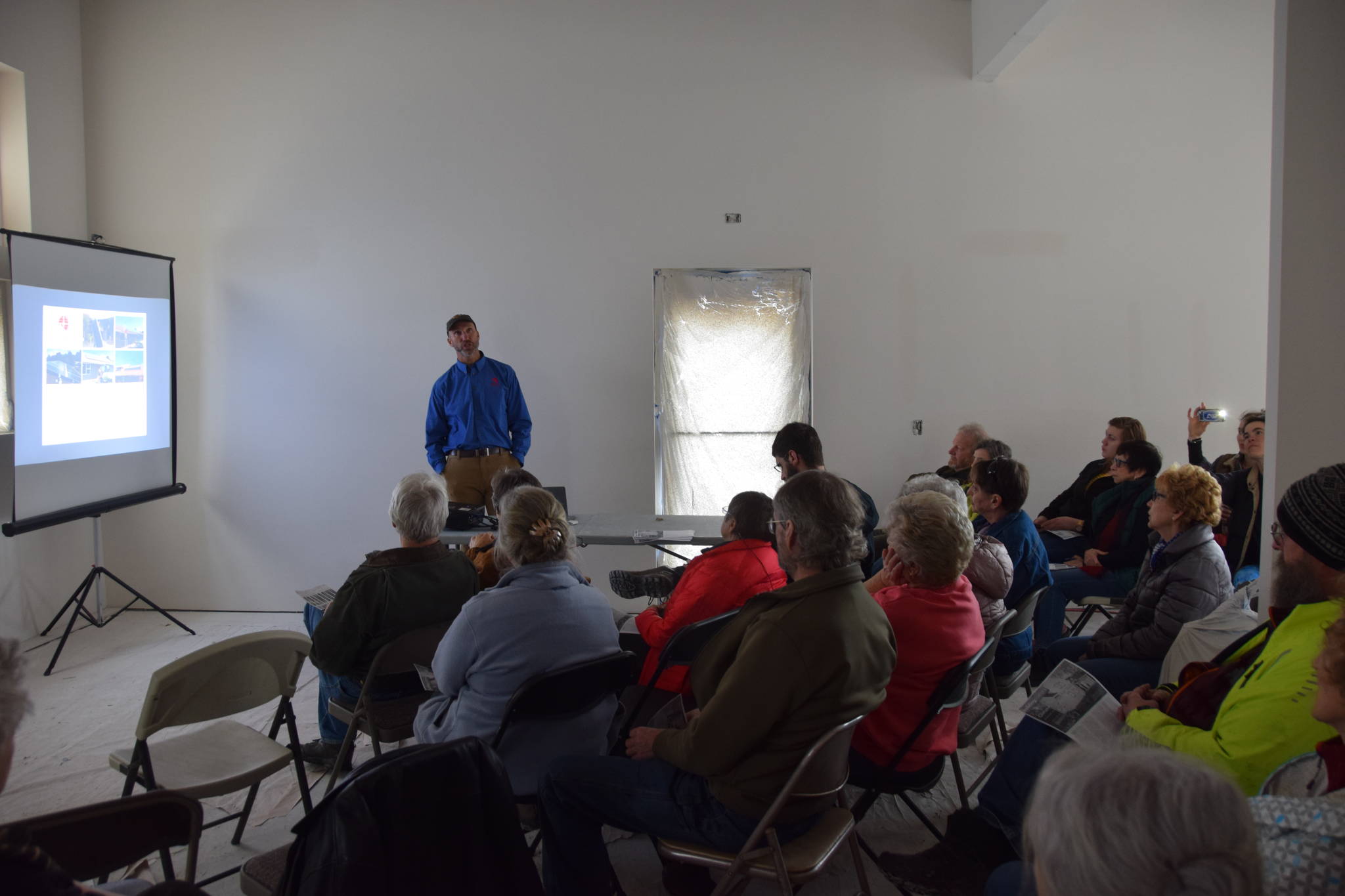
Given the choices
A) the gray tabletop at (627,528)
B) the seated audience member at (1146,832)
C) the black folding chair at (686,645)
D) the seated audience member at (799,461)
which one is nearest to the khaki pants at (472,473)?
the gray tabletop at (627,528)

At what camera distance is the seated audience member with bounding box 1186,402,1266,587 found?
3.39 meters

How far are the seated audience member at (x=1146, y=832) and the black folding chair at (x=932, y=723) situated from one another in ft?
3.71

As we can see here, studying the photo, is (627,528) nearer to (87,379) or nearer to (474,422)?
(474,422)

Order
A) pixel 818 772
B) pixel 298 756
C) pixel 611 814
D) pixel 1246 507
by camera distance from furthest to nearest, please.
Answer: pixel 1246 507
pixel 298 756
pixel 611 814
pixel 818 772

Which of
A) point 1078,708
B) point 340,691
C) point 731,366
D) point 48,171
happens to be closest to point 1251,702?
point 1078,708

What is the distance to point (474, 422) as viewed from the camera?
4508mm

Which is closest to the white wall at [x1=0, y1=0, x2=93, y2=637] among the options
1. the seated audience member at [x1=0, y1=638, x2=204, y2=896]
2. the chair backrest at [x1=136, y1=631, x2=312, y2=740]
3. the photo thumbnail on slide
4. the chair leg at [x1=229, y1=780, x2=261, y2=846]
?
the photo thumbnail on slide

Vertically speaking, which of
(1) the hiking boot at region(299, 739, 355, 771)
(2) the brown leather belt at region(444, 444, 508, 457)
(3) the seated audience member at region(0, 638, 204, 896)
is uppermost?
(2) the brown leather belt at region(444, 444, 508, 457)

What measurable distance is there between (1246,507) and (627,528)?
8.73 feet

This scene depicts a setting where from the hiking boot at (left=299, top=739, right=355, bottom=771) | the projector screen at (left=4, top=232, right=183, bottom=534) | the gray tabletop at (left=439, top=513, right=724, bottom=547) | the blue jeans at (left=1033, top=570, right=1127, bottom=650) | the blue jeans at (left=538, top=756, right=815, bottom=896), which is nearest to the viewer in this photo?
the blue jeans at (left=538, top=756, right=815, bottom=896)

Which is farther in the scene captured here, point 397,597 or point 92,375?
point 92,375

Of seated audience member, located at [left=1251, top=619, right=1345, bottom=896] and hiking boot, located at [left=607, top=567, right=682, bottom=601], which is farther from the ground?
seated audience member, located at [left=1251, top=619, right=1345, bottom=896]

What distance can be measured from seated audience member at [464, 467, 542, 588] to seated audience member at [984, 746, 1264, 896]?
206cm

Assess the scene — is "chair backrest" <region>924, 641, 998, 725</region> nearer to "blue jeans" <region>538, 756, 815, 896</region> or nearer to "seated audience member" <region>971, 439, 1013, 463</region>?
"blue jeans" <region>538, 756, 815, 896</region>
